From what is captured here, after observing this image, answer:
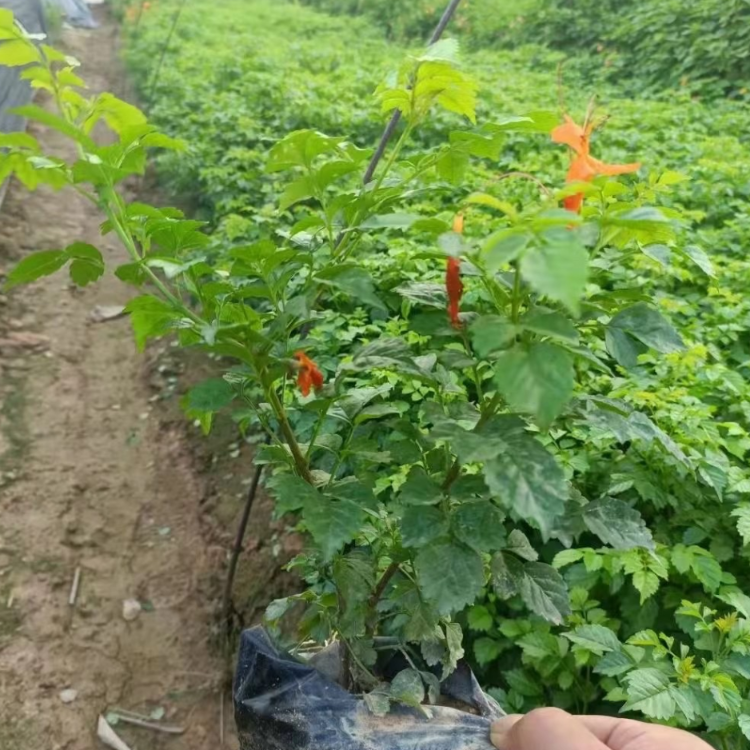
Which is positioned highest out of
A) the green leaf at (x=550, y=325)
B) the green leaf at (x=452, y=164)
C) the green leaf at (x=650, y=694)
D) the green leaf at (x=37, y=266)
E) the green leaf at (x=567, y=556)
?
the green leaf at (x=452, y=164)

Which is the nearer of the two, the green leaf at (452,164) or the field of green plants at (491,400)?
the field of green plants at (491,400)

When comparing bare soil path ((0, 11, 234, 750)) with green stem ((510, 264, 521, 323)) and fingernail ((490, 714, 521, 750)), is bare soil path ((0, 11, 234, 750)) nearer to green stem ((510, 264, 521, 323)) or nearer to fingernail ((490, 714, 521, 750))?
fingernail ((490, 714, 521, 750))

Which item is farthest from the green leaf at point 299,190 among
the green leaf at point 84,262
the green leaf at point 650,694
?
the green leaf at point 650,694

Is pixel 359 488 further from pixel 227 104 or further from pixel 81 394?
pixel 227 104

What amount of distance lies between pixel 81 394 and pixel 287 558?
2.02 m

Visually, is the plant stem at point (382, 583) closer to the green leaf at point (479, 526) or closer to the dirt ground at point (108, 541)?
the green leaf at point (479, 526)

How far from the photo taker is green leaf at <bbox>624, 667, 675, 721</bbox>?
1.46 m

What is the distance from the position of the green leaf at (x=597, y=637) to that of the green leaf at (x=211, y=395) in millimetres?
974

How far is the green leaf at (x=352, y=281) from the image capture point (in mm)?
1083

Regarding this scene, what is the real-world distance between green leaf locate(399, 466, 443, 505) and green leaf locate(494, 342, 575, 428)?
334 millimetres

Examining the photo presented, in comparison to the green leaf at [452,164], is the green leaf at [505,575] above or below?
below

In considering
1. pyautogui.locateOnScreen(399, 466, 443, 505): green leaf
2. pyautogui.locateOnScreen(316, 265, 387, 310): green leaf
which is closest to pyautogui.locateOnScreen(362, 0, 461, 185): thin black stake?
pyautogui.locateOnScreen(316, 265, 387, 310): green leaf

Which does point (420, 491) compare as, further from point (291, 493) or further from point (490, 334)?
point (490, 334)

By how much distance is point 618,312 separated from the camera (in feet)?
3.62
